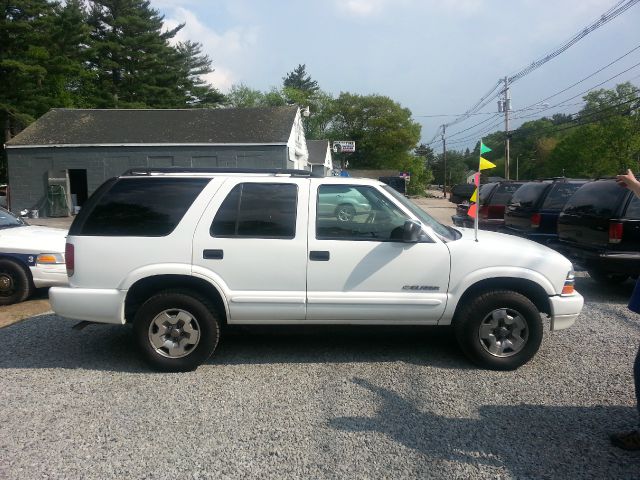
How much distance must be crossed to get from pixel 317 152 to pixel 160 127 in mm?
25147

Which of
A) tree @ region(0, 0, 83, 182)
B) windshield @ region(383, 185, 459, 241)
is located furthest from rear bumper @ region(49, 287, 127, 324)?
tree @ region(0, 0, 83, 182)

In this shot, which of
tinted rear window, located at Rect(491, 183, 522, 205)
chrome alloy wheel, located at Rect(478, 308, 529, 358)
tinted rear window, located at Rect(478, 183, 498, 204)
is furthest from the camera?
tinted rear window, located at Rect(478, 183, 498, 204)

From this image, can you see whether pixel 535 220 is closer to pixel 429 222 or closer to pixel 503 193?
pixel 503 193

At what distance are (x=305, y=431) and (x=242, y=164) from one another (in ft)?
72.6

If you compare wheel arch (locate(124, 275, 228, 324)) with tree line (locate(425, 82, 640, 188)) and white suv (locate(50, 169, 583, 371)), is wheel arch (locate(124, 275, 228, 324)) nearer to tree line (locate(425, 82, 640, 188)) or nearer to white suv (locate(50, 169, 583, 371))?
white suv (locate(50, 169, 583, 371))

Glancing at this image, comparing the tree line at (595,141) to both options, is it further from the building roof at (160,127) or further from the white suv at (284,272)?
the white suv at (284,272)

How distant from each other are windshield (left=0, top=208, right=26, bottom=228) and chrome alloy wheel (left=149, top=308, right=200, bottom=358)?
5.27 meters

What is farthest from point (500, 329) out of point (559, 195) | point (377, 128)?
point (377, 128)

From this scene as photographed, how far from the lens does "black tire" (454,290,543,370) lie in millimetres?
4754

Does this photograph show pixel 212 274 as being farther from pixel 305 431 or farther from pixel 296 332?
pixel 305 431

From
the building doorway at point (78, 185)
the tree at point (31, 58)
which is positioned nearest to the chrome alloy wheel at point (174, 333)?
the building doorway at point (78, 185)

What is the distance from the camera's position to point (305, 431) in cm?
373

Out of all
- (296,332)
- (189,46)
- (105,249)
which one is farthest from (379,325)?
(189,46)

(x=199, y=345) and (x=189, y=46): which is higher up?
(x=189, y=46)
